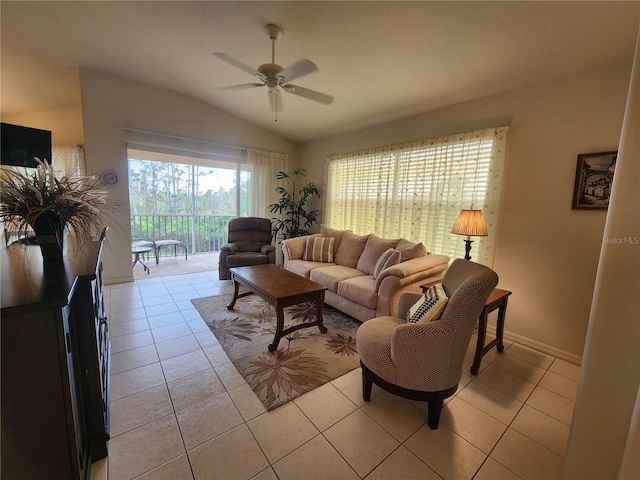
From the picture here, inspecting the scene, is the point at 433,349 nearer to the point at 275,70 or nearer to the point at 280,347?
the point at 280,347

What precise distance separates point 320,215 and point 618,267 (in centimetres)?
434

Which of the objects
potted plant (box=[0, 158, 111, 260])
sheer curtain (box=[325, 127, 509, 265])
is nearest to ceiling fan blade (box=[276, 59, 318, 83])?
potted plant (box=[0, 158, 111, 260])

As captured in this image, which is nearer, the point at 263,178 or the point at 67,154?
the point at 67,154

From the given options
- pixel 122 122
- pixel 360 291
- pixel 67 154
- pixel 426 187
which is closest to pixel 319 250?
pixel 360 291

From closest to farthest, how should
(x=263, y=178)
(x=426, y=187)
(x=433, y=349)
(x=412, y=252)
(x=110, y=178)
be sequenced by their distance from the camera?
(x=433, y=349), (x=412, y=252), (x=426, y=187), (x=110, y=178), (x=263, y=178)

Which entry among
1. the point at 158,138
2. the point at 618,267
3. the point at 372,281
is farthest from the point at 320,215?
the point at 618,267

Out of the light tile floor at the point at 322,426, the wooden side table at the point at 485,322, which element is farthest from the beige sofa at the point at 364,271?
the light tile floor at the point at 322,426

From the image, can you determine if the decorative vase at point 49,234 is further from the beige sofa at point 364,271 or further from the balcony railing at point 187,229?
the balcony railing at point 187,229

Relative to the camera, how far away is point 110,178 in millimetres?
3783

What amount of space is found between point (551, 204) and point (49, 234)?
3643 mm

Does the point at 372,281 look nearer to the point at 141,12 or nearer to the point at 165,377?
the point at 165,377

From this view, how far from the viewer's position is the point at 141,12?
96.8 inches

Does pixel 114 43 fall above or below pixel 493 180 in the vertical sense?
above

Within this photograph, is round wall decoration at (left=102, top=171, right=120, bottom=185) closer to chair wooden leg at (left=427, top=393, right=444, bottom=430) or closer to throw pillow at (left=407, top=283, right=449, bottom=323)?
throw pillow at (left=407, top=283, right=449, bottom=323)
